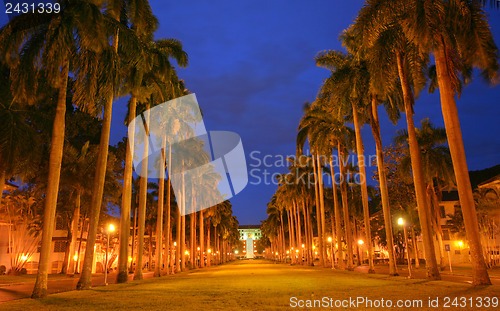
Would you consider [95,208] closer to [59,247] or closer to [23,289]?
[23,289]

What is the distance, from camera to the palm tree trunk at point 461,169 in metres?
15.3

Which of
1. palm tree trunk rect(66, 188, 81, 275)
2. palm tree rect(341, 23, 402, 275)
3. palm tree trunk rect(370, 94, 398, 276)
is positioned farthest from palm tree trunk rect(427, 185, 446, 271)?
palm tree trunk rect(66, 188, 81, 275)

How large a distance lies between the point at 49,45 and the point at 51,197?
6.18 meters

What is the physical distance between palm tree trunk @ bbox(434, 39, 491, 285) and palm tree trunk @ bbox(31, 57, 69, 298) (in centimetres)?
1665

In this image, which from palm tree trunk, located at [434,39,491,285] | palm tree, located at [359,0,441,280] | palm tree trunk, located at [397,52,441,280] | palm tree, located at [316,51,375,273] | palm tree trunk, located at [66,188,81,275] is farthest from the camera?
palm tree trunk, located at [66,188,81,275]

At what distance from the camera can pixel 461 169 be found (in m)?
16.0

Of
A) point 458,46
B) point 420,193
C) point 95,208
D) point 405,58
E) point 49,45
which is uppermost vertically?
point 405,58

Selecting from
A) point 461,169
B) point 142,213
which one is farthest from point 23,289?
point 461,169

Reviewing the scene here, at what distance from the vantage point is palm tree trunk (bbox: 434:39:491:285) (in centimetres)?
Answer: 1530

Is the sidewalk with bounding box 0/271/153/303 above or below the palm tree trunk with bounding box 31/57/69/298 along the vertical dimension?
below

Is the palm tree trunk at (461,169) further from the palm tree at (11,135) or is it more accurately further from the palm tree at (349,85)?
the palm tree at (11,135)
